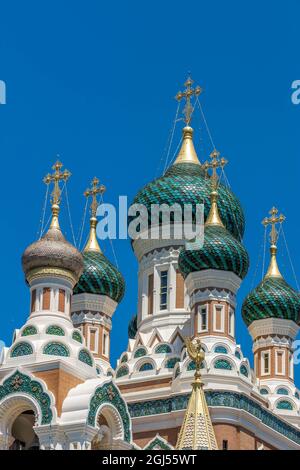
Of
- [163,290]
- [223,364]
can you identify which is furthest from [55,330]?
[163,290]

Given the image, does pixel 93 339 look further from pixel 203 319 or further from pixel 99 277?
pixel 203 319

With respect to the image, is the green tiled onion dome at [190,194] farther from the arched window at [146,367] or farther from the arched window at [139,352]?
the arched window at [146,367]

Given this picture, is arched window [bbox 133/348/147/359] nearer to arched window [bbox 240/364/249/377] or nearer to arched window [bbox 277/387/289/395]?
arched window [bbox 240/364/249/377]

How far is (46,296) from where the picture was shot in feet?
101

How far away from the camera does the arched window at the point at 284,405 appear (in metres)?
37.0

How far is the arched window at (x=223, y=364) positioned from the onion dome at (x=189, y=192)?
15.6 ft

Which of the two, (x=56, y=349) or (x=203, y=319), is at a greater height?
(x=203, y=319)

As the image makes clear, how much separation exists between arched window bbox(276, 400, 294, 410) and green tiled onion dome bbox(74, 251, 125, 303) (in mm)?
4895

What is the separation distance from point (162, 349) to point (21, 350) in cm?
627

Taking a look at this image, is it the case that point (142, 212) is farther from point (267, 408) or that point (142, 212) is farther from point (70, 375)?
point (70, 375)

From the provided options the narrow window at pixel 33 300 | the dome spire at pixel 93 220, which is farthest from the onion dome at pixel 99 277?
the narrow window at pixel 33 300

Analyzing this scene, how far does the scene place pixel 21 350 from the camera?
2975 cm

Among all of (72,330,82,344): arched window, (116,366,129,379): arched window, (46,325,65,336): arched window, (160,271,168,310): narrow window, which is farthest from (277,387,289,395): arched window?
(46,325,65,336): arched window

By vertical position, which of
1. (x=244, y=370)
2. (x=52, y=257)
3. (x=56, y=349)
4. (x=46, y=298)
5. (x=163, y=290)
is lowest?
(x=56, y=349)
